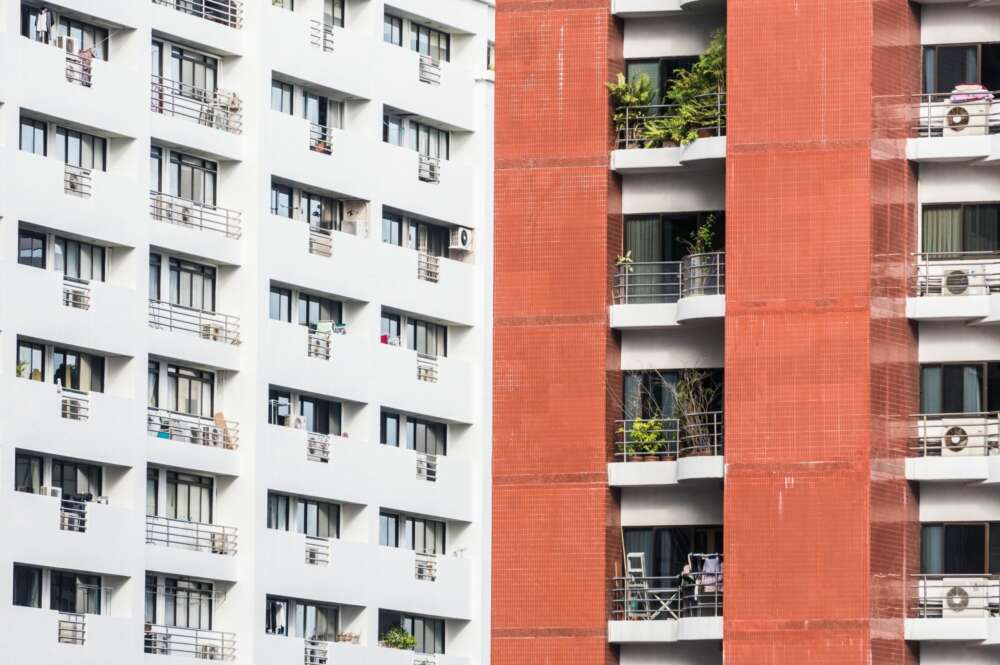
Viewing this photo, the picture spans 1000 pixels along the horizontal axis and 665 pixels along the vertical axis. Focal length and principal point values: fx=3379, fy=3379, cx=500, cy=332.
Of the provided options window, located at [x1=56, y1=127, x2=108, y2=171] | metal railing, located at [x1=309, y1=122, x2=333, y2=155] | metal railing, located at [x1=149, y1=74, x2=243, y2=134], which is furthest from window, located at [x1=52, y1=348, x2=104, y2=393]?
metal railing, located at [x1=309, y1=122, x2=333, y2=155]

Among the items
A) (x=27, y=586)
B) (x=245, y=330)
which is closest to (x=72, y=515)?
(x=27, y=586)

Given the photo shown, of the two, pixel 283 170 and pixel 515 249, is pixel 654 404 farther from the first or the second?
pixel 283 170

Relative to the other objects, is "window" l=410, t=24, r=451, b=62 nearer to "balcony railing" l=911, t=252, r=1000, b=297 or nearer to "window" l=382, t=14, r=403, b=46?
"window" l=382, t=14, r=403, b=46

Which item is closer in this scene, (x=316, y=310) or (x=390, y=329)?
(x=316, y=310)

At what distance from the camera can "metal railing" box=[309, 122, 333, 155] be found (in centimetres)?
7319

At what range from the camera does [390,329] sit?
75.4 m

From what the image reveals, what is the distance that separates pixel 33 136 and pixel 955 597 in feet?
66.1

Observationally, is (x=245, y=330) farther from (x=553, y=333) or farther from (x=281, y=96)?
(x=553, y=333)

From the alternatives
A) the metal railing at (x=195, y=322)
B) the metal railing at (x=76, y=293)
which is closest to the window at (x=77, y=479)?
the metal railing at (x=76, y=293)

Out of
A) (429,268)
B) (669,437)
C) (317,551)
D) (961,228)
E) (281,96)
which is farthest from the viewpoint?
(429,268)

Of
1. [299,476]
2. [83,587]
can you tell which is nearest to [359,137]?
[299,476]

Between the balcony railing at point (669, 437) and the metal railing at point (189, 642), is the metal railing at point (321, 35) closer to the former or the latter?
the balcony railing at point (669, 437)

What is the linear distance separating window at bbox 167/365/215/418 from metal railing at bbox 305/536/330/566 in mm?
3750

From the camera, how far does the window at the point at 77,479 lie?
6619cm
